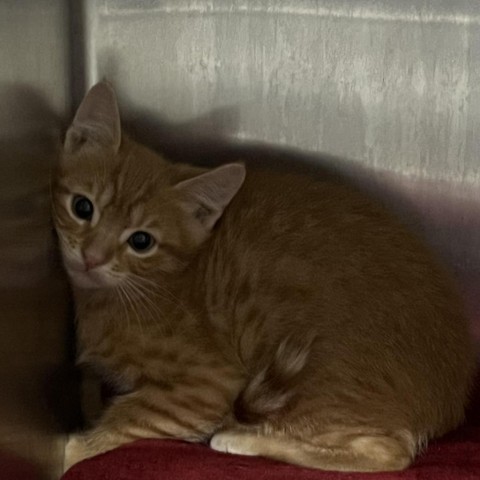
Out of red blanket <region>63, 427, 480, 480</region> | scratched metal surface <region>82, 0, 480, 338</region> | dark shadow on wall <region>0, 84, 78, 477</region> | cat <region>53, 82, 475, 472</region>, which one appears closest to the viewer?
dark shadow on wall <region>0, 84, 78, 477</region>

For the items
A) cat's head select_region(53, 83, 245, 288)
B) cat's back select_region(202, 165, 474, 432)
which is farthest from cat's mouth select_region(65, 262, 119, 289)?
cat's back select_region(202, 165, 474, 432)

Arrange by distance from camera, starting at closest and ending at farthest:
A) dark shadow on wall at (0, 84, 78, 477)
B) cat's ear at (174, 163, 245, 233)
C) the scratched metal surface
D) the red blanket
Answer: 1. dark shadow on wall at (0, 84, 78, 477)
2. the red blanket
3. cat's ear at (174, 163, 245, 233)
4. the scratched metal surface

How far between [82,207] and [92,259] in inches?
3.7

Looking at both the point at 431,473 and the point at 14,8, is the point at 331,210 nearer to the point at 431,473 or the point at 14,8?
the point at 431,473

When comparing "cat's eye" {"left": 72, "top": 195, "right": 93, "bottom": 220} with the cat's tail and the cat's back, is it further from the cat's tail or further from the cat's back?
the cat's tail

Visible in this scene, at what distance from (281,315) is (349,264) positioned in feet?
0.43

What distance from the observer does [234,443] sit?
4.83 feet

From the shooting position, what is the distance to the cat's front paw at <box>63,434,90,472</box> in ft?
4.88

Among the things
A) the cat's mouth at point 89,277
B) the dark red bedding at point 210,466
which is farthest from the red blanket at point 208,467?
the cat's mouth at point 89,277

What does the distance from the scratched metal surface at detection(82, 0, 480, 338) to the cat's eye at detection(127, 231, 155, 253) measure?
31 cm

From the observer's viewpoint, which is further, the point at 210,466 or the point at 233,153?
→ the point at 233,153

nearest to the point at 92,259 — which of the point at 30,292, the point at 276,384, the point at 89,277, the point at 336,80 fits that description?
the point at 89,277

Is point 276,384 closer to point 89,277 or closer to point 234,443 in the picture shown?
point 234,443

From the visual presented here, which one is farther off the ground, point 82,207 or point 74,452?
point 82,207
